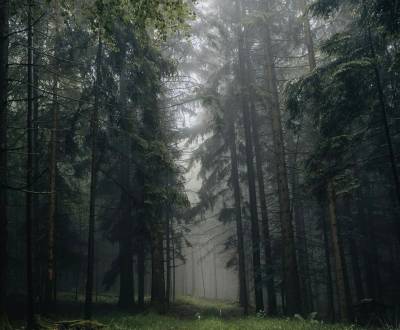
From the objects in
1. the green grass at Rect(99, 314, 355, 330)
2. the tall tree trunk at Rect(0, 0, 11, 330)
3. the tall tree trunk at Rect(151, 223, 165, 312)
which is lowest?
the green grass at Rect(99, 314, 355, 330)

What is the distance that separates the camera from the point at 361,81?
10211 mm

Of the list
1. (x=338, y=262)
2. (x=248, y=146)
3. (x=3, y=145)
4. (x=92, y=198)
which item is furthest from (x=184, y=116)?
(x=3, y=145)

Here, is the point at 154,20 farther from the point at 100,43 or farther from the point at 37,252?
the point at 37,252

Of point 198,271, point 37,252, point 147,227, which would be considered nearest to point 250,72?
point 147,227

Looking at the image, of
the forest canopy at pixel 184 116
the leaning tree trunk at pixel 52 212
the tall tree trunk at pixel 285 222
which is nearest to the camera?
the forest canopy at pixel 184 116

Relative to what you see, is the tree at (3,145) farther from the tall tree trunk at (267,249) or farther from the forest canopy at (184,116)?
the tall tree trunk at (267,249)

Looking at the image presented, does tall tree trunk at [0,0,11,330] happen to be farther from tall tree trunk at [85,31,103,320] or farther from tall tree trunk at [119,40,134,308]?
tall tree trunk at [119,40,134,308]

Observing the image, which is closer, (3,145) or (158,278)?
(3,145)

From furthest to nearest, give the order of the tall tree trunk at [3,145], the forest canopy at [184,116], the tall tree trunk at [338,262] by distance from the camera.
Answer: the tall tree trunk at [338,262], the forest canopy at [184,116], the tall tree trunk at [3,145]

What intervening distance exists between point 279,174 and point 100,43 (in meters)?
8.46

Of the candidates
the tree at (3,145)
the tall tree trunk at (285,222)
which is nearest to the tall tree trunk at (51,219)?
the tree at (3,145)

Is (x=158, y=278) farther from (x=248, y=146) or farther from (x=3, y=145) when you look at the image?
(x=3, y=145)

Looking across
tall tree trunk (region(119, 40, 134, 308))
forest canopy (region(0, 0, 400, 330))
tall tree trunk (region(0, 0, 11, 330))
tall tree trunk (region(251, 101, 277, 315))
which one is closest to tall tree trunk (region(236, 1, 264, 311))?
forest canopy (region(0, 0, 400, 330))

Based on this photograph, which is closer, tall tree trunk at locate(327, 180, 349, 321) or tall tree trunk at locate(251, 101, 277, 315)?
tall tree trunk at locate(327, 180, 349, 321)
